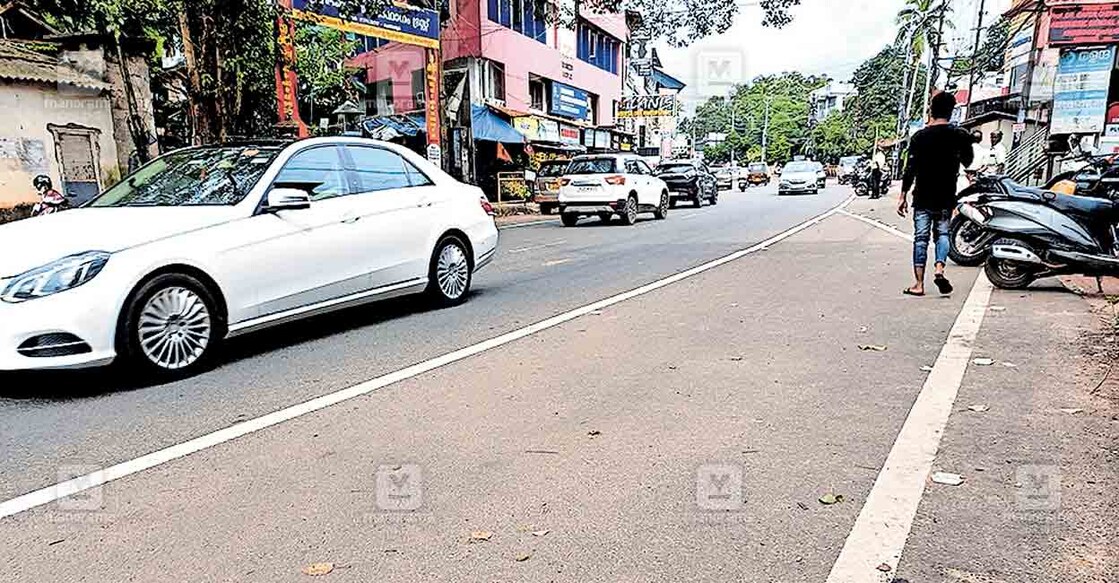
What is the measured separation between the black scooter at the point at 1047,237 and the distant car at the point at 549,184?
14.8 m

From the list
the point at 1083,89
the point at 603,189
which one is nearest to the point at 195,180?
the point at 603,189

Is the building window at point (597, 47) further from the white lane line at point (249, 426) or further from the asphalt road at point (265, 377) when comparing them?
the white lane line at point (249, 426)

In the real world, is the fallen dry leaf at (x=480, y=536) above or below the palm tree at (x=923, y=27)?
below

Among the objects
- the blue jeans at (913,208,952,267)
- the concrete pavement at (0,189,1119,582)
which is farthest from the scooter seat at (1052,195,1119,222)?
the concrete pavement at (0,189,1119,582)

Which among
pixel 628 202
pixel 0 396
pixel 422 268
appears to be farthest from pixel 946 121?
pixel 628 202

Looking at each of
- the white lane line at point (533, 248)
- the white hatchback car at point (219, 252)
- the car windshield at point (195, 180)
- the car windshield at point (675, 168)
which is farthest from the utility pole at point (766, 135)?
the car windshield at point (195, 180)

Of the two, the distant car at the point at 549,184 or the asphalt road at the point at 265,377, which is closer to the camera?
the asphalt road at the point at 265,377

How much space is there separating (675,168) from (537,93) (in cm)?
699

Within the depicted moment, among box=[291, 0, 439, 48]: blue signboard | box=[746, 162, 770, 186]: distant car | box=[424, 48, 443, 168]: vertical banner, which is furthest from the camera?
box=[746, 162, 770, 186]: distant car

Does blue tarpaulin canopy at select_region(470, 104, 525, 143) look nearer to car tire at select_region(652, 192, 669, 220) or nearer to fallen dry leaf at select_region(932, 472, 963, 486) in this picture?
car tire at select_region(652, 192, 669, 220)

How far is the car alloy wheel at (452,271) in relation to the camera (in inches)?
280

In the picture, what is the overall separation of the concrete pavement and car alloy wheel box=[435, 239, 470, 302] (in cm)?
173

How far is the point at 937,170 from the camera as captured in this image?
709 centimetres

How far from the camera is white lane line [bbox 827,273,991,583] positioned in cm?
262
